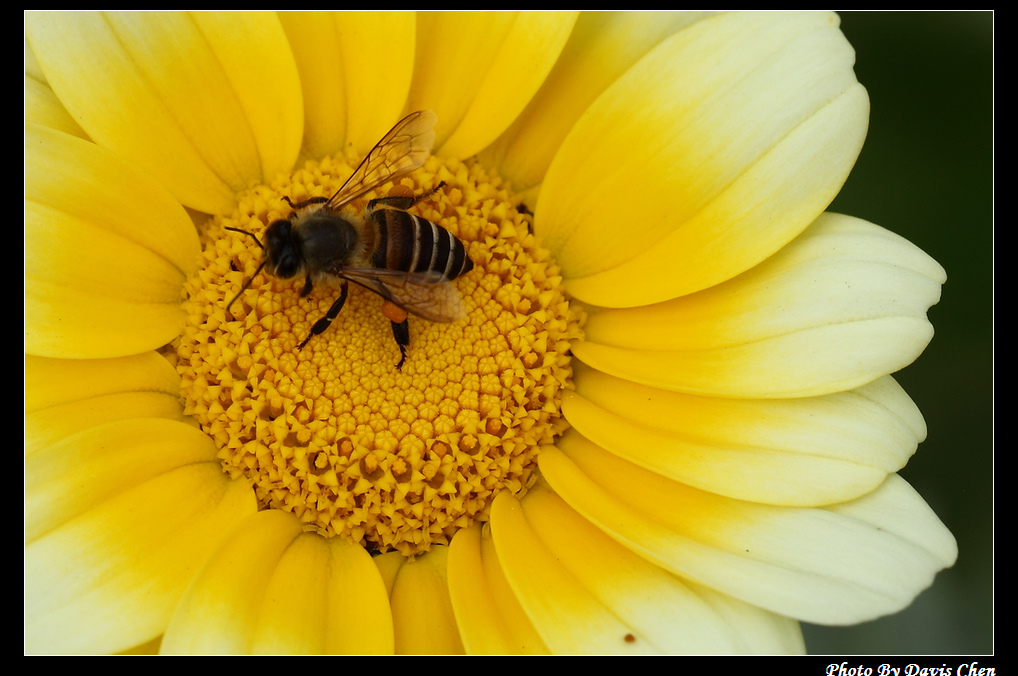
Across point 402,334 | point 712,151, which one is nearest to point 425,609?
point 402,334

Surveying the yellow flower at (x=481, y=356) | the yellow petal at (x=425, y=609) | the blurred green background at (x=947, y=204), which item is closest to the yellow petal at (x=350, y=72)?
the yellow flower at (x=481, y=356)

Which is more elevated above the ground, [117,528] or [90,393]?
[90,393]

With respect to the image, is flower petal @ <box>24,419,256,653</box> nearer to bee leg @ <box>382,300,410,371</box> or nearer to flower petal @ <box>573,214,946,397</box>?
bee leg @ <box>382,300,410,371</box>

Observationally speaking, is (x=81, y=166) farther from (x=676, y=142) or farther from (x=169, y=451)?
(x=676, y=142)

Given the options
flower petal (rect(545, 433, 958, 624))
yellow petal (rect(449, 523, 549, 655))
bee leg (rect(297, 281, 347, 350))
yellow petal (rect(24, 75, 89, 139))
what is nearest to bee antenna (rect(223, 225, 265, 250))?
bee leg (rect(297, 281, 347, 350))

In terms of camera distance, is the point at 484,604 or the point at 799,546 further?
the point at 484,604

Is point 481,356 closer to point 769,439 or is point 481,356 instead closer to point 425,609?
point 425,609
